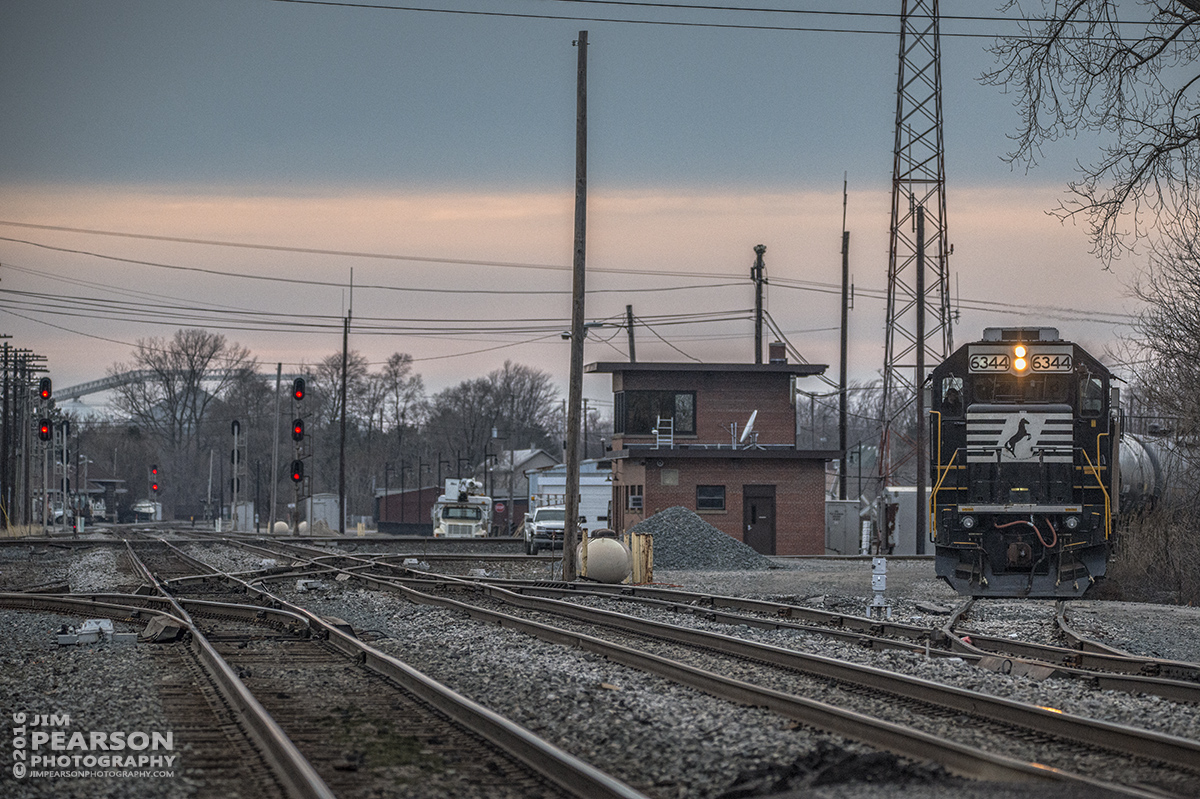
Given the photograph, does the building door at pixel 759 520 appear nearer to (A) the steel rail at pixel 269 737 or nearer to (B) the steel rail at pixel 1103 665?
Answer: (B) the steel rail at pixel 1103 665

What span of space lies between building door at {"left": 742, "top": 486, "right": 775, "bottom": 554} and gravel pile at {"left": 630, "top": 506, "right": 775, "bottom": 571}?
25.5 feet

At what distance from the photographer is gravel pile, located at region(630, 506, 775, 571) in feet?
109

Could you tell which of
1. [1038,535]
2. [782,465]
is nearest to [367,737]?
[1038,535]

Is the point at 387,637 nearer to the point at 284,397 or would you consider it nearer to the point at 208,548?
the point at 208,548

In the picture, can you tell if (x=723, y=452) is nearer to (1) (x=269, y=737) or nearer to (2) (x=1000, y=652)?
(2) (x=1000, y=652)

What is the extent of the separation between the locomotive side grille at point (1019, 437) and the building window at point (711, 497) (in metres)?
23.4

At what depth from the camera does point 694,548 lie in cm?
3372

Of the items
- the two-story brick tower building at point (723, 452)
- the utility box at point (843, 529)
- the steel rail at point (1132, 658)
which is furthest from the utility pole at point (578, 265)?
the utility box at point (843, 529)

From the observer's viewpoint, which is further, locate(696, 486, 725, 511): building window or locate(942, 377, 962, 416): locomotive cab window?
locate(696, 486, 725, 511): building window

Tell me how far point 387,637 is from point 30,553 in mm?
27075

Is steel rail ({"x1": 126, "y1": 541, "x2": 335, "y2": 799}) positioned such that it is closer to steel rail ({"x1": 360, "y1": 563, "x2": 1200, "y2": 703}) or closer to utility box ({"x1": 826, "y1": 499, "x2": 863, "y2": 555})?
steel rail ({"x1": 360, "y1": 563, "x2": 1200, "y2": 703})

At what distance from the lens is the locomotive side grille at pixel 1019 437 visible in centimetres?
1906

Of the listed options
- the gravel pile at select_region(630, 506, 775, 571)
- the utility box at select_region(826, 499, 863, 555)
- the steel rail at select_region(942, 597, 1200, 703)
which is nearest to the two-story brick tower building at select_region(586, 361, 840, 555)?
the utility box at select_region(826, 499, 863, 555)

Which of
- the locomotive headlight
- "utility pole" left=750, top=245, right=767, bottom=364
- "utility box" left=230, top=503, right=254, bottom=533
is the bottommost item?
"utility box" left=230, top=503, right=254, bottom=533
